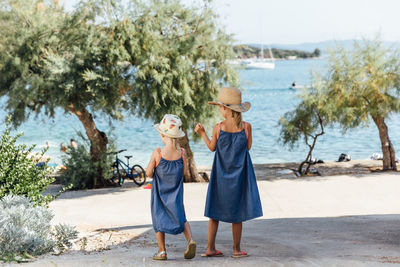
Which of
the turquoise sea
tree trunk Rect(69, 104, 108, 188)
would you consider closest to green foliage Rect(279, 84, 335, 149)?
the turquoise sea

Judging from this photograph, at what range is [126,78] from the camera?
12.5m

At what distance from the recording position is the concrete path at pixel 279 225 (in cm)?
455

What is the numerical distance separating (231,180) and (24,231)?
6.65ft

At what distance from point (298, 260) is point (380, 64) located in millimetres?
11615

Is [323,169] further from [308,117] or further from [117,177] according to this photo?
[117,177]

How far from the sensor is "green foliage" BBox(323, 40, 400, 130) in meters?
14.5

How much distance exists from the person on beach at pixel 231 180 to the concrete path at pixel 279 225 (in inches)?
14.6

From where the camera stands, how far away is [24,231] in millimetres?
4703

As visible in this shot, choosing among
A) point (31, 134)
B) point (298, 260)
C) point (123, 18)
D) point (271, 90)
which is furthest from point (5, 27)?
point (271, 90)

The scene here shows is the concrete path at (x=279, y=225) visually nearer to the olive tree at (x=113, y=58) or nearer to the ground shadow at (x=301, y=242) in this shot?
the ground shadow at (x=301, y=242)

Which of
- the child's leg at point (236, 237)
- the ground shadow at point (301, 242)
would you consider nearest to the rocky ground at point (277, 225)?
the ground shadow at point (301, 242)

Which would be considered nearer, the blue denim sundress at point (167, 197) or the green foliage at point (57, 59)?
the blue denim sundress at point (167, 197)

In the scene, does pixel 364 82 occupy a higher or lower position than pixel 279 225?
higher

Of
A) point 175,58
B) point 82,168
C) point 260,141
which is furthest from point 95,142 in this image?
point 260,141
